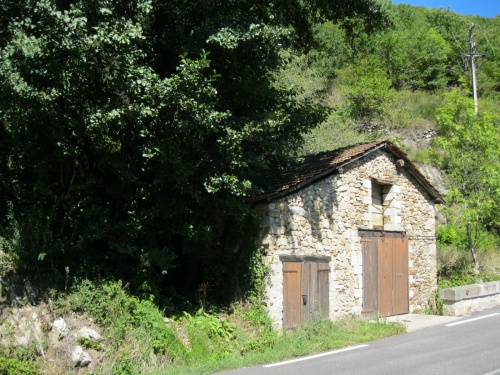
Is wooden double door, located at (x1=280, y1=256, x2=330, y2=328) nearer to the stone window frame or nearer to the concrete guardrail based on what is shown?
the stone window frame

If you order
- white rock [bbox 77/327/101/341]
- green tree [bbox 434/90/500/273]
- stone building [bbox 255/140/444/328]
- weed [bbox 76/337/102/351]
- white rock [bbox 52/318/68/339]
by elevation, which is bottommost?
weed [bbox 76/337/102/351]

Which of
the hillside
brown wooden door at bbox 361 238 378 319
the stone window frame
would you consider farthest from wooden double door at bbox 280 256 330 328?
the stone window frame

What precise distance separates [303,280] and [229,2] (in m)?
6.38

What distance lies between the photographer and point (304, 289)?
37.9 feet

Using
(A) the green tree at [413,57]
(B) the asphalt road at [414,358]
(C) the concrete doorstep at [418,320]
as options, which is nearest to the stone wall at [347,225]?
(C) the concrete doorstep at [418,320]

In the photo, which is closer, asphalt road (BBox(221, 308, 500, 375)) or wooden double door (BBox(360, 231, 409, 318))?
asphalt road (BBox(221, 308, 500, 375))

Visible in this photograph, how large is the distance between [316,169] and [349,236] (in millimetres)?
2034

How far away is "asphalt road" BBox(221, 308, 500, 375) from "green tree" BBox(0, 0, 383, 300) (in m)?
3.31

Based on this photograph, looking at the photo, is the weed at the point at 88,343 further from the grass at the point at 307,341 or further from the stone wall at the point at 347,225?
the stone wall at the point at 347,225

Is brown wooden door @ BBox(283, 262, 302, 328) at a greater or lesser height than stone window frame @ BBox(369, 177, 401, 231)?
lesser

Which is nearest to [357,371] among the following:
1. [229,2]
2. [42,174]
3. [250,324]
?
[250,324]

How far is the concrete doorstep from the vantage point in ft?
39.9

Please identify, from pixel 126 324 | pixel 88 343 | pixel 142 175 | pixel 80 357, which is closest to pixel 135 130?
pixel 142 175

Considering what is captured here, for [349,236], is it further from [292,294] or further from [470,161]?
[470,161]
